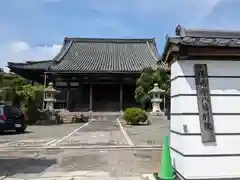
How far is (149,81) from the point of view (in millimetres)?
29500

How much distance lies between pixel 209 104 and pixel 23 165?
17.0 ft

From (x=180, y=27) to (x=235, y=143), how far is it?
245 centimetres

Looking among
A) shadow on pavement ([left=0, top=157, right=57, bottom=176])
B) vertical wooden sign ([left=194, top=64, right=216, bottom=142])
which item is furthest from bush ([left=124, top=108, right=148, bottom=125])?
vertical wooden sign ([left=194, top=64, right=216, bottom=142])

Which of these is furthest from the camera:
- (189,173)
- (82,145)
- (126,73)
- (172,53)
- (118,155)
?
(126,73)

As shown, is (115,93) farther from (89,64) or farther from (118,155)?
(118,155)

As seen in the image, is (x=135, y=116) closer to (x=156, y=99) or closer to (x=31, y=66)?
(x=156, y=99)

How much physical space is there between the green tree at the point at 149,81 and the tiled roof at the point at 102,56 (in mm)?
2876

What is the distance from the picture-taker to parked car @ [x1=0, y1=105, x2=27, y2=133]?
17.5m

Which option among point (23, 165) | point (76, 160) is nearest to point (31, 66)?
point (76, 160)

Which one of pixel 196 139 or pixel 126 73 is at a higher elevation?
pixel 126 73

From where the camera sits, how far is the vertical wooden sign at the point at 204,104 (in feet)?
19.0

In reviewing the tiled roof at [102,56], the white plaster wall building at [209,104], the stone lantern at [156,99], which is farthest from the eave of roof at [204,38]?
the tiled roof at [102,56]

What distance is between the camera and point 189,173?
574cm

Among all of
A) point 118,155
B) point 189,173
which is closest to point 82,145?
point 118,155
